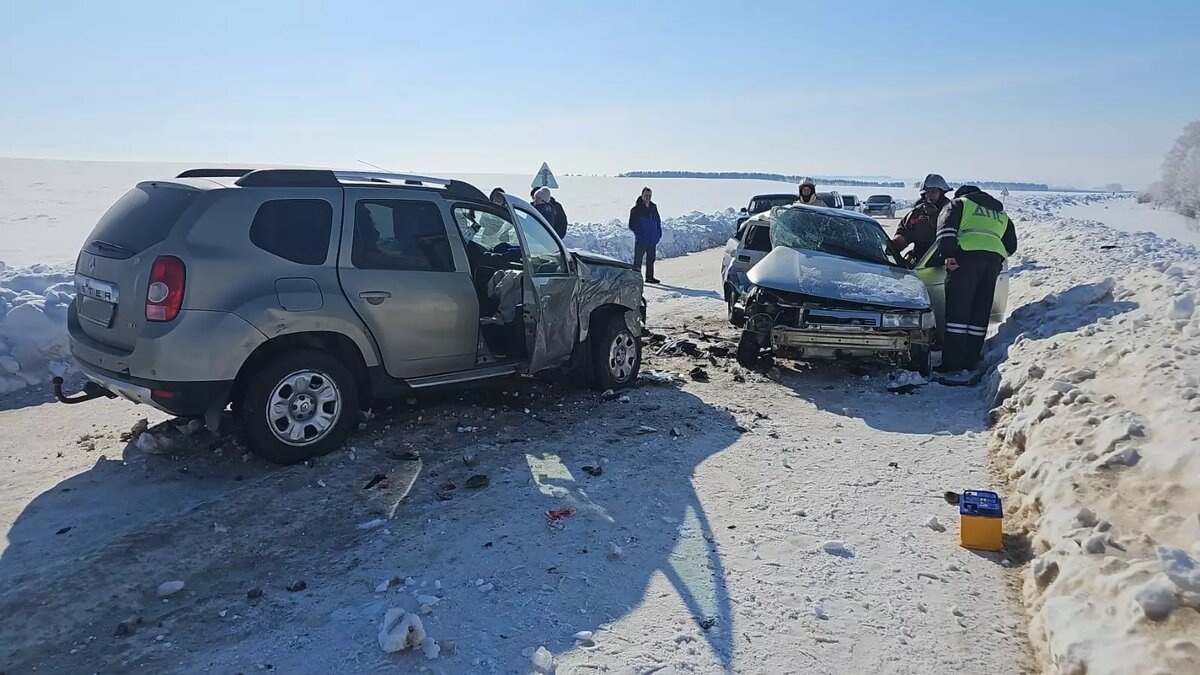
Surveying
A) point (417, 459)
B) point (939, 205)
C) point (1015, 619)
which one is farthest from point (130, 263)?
point (939, 205)

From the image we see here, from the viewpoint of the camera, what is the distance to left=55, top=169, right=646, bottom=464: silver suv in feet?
16.1

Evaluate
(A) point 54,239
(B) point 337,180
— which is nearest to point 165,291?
(B) point 337,180

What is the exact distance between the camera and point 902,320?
7938 mm

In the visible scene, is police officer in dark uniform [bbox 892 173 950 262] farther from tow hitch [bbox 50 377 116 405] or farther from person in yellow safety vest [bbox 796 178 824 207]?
tow hitch [bbox 50 377 116 405]

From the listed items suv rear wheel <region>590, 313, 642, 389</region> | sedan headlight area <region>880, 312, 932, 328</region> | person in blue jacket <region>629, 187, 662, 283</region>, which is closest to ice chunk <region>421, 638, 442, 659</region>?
suv rear wheel <region>590, 313, 642, 389</region>

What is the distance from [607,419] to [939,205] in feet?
20.8

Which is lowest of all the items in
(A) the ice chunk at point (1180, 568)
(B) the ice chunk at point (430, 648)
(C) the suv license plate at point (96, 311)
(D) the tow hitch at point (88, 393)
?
(B) the ice chunk at point (430, 648)

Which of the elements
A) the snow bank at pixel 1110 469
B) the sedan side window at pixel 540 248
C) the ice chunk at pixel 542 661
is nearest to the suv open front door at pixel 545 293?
the sedan side window at pixel 540 248

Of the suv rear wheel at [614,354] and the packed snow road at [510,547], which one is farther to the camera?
the suv rear wheel at [614,354]

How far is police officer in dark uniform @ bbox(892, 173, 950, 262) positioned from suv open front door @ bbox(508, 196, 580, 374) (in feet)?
17.6

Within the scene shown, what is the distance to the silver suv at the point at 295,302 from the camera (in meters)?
4.91

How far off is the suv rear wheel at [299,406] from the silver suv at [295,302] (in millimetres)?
10

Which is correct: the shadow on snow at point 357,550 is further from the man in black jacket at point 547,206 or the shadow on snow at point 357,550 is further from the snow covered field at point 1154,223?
the snow covered field at point 1154,223

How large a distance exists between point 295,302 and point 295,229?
55 centimetres
